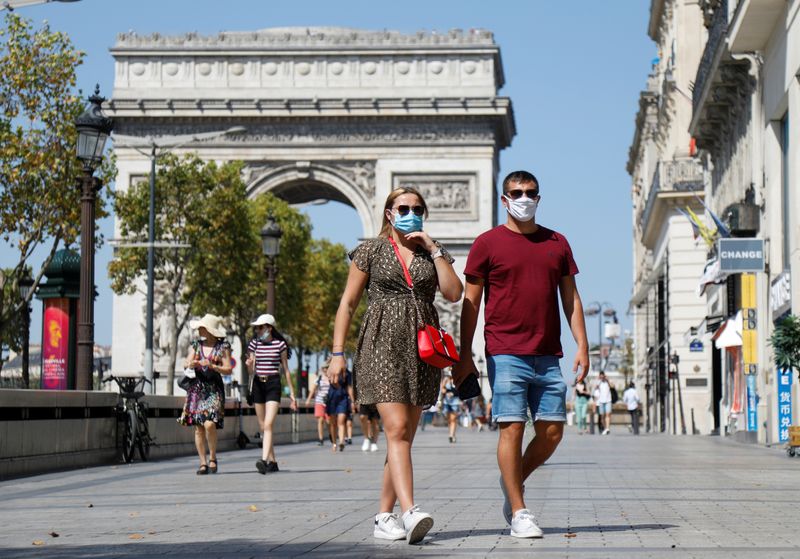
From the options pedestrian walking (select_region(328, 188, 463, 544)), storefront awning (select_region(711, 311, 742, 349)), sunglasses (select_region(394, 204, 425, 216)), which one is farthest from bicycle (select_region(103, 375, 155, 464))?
storefront awning (select_region(711, 311, 742, 349))

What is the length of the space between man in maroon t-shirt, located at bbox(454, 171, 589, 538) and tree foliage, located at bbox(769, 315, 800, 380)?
1481 cm

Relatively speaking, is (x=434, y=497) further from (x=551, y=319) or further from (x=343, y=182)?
(x=343, y=182)

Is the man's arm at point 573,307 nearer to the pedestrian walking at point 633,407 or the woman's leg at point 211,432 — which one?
the woman's leg at point 211,432

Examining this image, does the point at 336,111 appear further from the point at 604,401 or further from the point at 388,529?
the point at 388,529

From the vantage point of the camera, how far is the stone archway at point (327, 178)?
→ 7219 cm

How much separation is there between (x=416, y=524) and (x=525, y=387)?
1.16 meters

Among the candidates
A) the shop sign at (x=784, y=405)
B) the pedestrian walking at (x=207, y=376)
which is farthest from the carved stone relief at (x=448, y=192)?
the pedestrian walking at (x=207, y=376)

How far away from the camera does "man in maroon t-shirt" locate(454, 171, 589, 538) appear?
9.86 metres

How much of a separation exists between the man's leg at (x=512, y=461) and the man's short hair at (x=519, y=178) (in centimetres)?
147

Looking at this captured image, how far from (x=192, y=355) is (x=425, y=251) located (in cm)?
845

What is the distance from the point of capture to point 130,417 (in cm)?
2252

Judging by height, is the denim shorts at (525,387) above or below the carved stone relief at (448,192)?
below

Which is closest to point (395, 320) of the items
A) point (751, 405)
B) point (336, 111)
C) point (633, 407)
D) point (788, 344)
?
point (788, 344)

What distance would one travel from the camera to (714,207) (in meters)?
46.2
